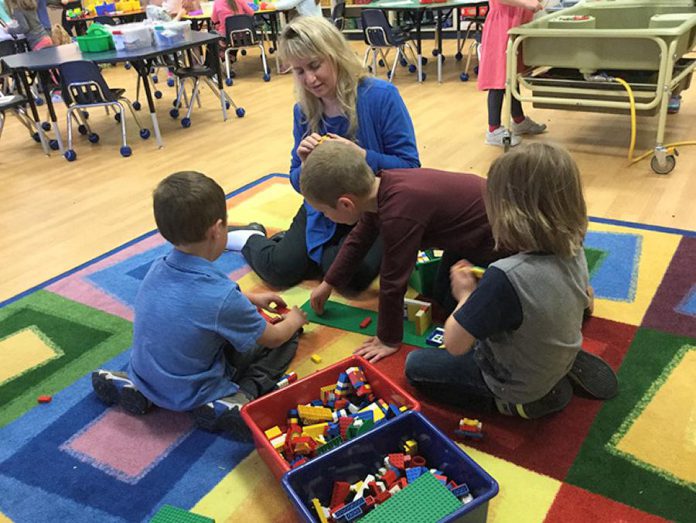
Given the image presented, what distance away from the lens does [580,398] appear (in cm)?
156

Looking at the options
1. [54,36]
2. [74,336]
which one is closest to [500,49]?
[74,336]

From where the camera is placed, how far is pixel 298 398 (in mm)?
1541

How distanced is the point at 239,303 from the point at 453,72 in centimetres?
A: 498

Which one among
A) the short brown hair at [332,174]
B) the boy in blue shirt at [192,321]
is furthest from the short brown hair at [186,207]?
the short brown hair at [332,174]

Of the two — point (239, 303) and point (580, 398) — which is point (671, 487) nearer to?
point (580, 398)

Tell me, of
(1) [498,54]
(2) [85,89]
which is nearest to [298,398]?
(1) [498,54]

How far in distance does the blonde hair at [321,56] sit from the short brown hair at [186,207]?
0.67 m

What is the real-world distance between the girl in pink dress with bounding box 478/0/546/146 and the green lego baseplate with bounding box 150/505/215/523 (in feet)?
9.37

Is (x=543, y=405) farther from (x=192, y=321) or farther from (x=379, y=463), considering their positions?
(x=192, y=321)

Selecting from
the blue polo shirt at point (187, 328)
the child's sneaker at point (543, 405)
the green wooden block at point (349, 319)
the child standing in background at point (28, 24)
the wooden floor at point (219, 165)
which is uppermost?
the child standing in background at point (28, 24)

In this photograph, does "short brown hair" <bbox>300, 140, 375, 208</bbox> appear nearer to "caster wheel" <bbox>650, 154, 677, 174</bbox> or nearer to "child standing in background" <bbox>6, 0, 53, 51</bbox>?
"caster wheel" <bbox>650, 154, 677, 174</bbox>

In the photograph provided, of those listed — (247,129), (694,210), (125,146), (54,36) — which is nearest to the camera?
(694,210)

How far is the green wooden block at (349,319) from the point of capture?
189 centimetres

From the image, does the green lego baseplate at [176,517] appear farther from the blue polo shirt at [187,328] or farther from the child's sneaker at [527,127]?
the child's sneaker at [527,127]
